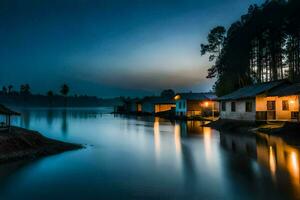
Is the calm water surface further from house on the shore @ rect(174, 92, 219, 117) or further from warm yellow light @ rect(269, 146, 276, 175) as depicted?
house on the shore @ rect(174, 92, 219, 117)

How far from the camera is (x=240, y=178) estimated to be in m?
12.0

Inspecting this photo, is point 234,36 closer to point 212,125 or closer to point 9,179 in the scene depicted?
point 212,125

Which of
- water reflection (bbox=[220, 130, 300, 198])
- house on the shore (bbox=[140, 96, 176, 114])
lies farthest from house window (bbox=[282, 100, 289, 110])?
house on the shore (bbox=[140, 96, 176, 114])

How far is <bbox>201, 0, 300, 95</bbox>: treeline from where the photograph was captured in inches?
1697

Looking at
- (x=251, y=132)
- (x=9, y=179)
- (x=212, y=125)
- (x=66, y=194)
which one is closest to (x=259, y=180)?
(x=66, y=194)

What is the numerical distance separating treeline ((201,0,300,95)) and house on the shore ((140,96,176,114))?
19812 mm

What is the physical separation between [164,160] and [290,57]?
36.9m

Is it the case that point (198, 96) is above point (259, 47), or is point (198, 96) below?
below

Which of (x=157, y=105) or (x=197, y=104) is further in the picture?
(x=157, y=105)

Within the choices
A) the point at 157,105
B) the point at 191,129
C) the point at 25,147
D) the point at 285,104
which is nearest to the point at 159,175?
the point at 25,147

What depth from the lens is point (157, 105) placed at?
75438mm

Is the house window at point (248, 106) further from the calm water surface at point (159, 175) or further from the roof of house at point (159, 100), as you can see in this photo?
the roof of house at point (159, 100)

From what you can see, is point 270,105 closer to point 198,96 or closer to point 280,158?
point 280,158

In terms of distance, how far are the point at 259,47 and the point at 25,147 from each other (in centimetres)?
4095
